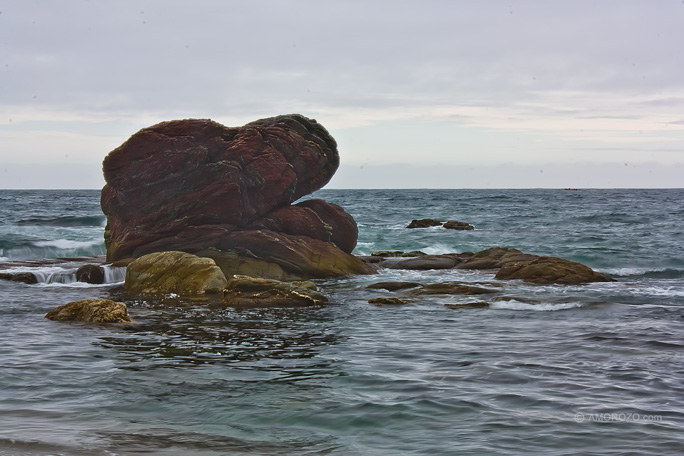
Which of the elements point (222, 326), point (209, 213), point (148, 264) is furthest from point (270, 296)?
point (209, 213)

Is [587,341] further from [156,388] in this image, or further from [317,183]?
[317,183]

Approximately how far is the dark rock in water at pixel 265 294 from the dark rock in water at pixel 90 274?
7023mm

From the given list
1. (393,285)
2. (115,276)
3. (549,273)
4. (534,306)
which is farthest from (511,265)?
(115,276)

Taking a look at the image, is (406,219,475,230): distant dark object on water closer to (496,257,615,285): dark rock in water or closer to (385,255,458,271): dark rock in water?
(385,255,458,271): dark rock in water

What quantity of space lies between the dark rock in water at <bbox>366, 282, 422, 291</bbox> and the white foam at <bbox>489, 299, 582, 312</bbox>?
402cm

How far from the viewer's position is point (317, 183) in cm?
2881

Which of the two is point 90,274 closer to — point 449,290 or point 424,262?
point 449,290

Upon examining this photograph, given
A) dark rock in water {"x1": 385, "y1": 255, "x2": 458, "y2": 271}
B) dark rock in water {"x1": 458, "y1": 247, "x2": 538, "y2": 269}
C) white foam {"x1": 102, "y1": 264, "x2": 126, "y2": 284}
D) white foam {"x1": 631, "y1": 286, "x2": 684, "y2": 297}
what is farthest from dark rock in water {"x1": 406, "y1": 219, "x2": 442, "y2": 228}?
white foam {"x1": 102, "y1": 264, "x2": 126, "y2": 284}

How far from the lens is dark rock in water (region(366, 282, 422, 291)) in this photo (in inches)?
883

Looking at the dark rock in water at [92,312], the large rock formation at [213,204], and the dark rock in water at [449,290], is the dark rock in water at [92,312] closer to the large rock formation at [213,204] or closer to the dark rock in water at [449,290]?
the large rock formation at [213,204]

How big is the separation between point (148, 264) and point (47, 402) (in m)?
12.8

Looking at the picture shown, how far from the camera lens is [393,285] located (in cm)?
2262

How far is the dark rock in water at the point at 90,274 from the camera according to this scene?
24016 millimetres

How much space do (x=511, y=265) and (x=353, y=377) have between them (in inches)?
619
